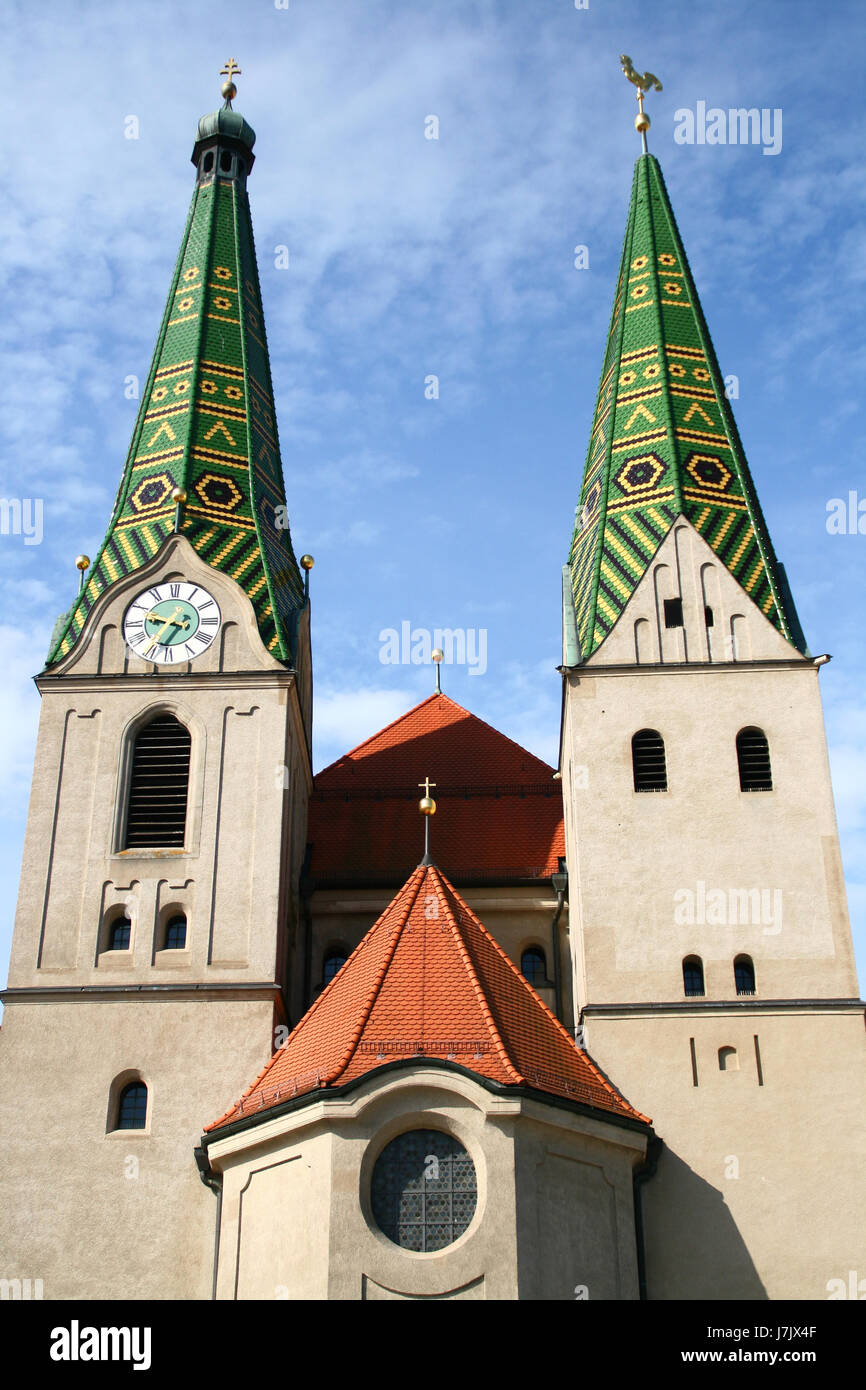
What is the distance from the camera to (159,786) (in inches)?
1001

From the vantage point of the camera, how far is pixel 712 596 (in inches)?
1054

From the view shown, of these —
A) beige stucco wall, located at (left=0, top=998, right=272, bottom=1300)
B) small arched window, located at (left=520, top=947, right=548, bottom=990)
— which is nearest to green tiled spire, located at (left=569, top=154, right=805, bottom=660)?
small arched window, located at (left=520, top=947, right=548, bottom=990)

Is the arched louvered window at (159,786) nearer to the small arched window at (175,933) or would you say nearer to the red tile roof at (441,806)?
the small arched window at (175,933)

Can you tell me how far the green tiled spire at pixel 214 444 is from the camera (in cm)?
2805

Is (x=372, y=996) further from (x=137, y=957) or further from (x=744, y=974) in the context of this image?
(x=744, y=974)

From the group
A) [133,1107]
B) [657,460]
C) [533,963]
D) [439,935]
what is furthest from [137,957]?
[657,460]

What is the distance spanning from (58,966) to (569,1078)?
7.77m

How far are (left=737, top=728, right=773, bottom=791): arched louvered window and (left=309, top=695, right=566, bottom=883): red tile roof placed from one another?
4.17m

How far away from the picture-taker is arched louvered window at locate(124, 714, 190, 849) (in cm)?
2505

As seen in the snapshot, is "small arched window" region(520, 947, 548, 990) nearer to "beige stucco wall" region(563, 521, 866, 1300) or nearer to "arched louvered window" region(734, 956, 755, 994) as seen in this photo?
"beige stucco wall" region(563, 521, 866, 1300)

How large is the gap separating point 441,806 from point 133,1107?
8815mm

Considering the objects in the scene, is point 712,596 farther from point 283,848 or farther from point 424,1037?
point 424,1037

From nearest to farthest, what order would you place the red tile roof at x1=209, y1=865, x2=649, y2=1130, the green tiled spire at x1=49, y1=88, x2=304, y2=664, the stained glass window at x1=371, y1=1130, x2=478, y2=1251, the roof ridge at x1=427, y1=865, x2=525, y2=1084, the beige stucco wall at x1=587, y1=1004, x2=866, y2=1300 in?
1. the stained glass window at x1=371, y1=1130, x2=478, y2=1251
2. the roof ridge at x1=427, y1=865, x2=525, y2=1084
3. the red tile roof at x1=209, y1=865, x2=649, y2=1130
4. the beige stucco wall at x1=587, y1=1004, x2=866, y2=1300
5. the green tiled spire at x1=49, y1=88, x2=304, y2=664
